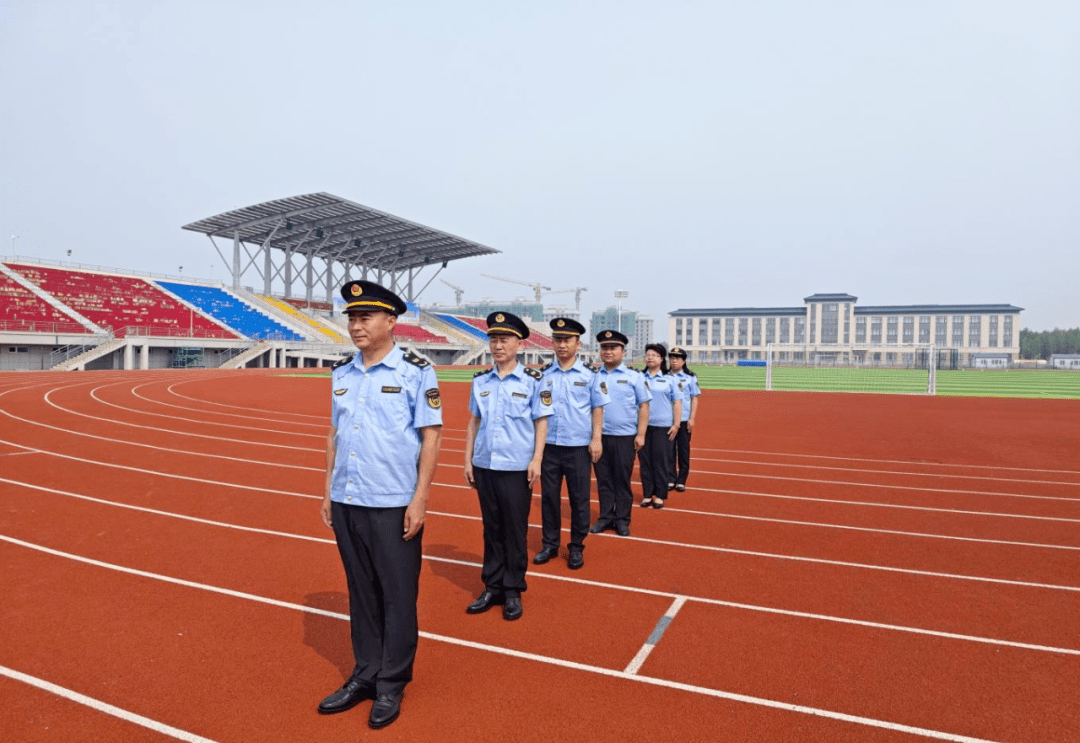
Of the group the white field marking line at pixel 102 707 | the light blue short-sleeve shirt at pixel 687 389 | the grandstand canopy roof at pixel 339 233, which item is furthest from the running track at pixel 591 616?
the grandstand canopy roof at pixel 339 233

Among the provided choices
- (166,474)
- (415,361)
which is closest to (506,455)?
(415,361)

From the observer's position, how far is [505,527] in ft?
13.6

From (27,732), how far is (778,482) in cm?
769

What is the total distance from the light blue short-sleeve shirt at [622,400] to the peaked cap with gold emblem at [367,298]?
125 inches

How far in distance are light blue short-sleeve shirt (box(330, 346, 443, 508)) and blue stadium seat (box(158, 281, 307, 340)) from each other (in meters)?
43.2

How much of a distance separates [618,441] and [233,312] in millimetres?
44976

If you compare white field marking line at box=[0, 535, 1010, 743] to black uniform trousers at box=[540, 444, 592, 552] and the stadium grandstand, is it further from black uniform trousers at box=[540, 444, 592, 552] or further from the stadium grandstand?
the stadium grandstand

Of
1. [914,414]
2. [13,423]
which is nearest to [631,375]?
[13,423]

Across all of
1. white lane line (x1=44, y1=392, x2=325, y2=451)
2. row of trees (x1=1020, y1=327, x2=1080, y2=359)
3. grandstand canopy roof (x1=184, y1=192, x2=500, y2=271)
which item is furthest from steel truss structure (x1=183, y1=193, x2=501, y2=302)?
row of trees (x1=1020, y1=327, x2=1080, y2=359)

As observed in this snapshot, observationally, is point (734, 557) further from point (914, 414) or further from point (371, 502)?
point (914, 414)

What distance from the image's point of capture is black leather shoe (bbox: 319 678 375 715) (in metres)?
2.92

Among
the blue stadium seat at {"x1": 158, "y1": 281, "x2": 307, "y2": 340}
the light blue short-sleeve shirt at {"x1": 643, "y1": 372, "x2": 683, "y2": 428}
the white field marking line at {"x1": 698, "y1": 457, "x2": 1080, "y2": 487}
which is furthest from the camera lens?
the blue stadium seat at {"x1": 158, "y1": 281, "x2": 307, "y2": 340}

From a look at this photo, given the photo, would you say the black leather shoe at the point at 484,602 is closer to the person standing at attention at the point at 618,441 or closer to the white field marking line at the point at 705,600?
the white field marking line at the point at 705,600

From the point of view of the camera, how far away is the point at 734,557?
5.17 metres
